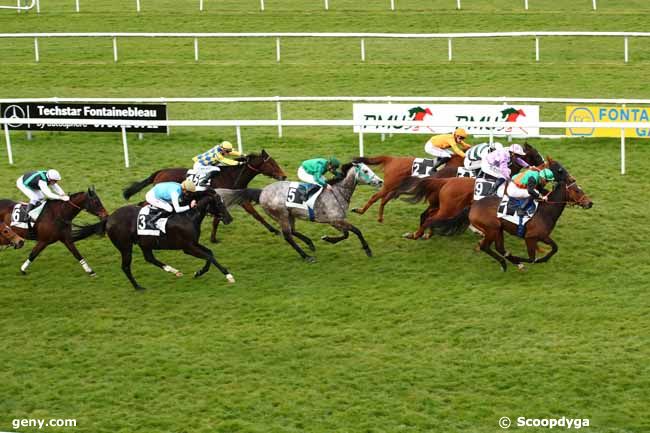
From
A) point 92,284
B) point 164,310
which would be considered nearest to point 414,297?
point 164,310

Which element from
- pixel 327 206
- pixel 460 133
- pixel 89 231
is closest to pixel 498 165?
pixel 460 133

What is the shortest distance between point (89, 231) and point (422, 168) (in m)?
4.25

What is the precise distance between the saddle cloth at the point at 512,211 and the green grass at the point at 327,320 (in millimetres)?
640

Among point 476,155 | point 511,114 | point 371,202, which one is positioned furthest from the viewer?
point 511,114

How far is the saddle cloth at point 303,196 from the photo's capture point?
44.4 feet

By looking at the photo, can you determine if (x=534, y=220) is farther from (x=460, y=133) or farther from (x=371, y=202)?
(x=371, y=202)

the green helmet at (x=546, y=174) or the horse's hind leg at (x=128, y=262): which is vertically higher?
the green helmet at (x=546, y=174)

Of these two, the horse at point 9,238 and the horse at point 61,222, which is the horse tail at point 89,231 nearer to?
the horse at point 61,222

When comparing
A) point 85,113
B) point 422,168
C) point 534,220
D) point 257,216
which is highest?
point 85,113

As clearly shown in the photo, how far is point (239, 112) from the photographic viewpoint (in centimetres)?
1972

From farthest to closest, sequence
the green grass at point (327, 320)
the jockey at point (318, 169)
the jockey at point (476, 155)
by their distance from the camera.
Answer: the jockey at point (476, 155) < the jockey at point (318, 169) < the green grass at point (327, 320)

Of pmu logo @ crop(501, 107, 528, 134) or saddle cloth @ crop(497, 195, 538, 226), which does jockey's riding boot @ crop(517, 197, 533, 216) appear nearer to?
saddle cloth @ crop(497, 195, 538, 226)

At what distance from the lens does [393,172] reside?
14.6 metres

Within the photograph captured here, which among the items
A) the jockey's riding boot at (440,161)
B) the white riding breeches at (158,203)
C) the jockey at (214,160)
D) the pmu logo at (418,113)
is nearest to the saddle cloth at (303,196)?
the jockey at (214,160)
